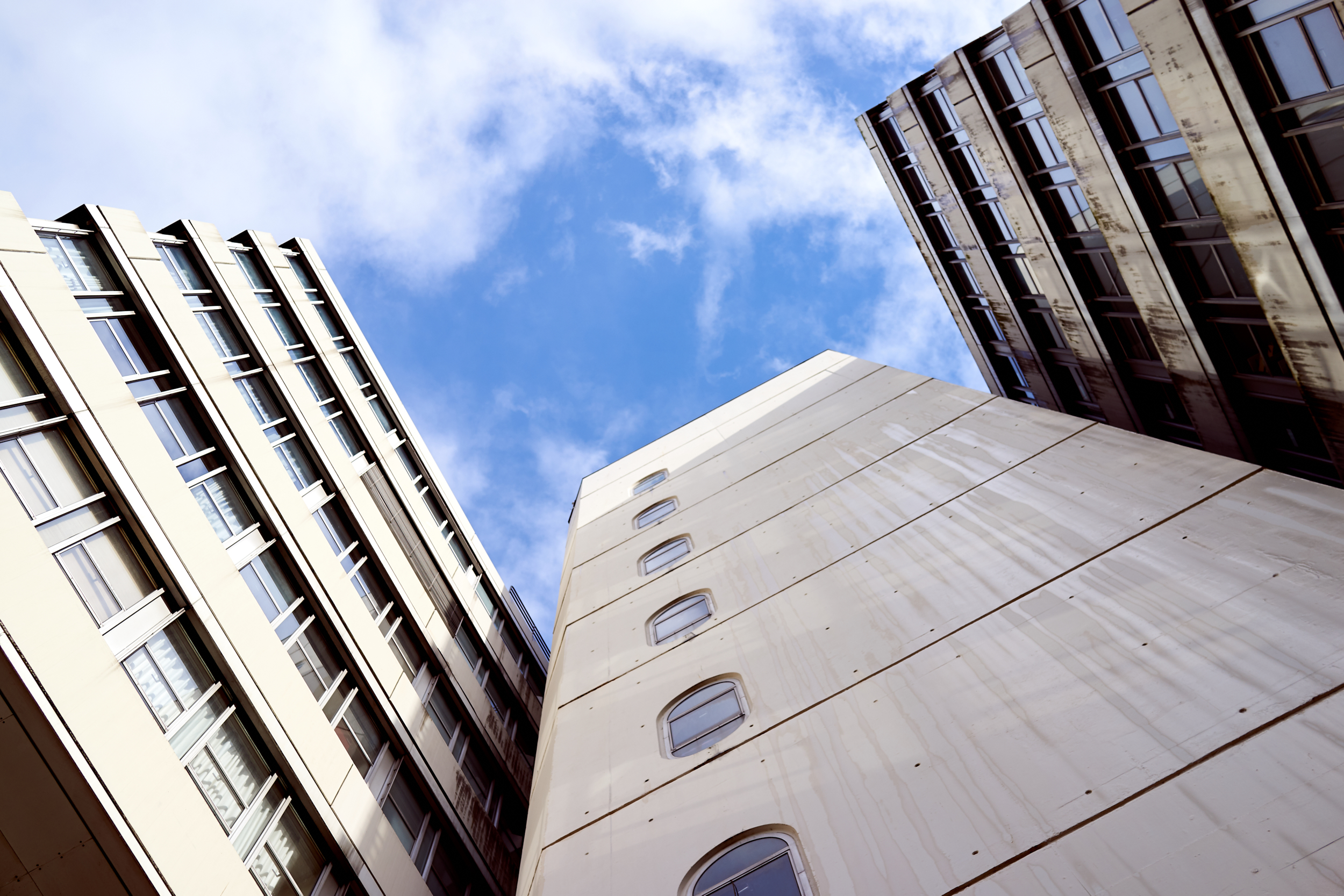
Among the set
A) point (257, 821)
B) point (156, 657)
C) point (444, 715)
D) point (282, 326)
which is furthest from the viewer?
point (282, 326)

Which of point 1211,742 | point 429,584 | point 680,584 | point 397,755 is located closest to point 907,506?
point 680,584

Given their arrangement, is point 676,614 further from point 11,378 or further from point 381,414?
point 381,414

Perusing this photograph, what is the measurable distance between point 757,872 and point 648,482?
63.2ft

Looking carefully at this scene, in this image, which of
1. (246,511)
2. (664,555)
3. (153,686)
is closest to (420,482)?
(246,511)

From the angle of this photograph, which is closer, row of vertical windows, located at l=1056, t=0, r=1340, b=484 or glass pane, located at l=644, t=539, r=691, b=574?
row of vertical windows, located at l=1056, t=0, r=1340, b=484

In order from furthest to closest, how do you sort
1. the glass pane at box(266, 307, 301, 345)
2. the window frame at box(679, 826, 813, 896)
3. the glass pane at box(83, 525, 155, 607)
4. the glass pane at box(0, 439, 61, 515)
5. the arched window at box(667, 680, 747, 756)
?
the glass pane at box(266, 307, 301, 345) < the glass pane at box(83, 525, 155, 607) < the arched window at box(667, 680, 747, 756) < the glass pane at box(0, 439, 61, 515) < the window frame at box(679, 826, 813, 896)

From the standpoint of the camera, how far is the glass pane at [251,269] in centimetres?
2089

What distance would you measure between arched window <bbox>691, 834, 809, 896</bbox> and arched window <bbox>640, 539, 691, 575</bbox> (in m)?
9.67

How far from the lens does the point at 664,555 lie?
61.4 ft

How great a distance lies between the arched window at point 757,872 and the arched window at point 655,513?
1379 cm

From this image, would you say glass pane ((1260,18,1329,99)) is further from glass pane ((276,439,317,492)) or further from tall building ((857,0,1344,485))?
glass pane ((276,439,317,492))

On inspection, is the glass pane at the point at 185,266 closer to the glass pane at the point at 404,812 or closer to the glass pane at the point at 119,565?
→ the glass pane at the point at 119,565

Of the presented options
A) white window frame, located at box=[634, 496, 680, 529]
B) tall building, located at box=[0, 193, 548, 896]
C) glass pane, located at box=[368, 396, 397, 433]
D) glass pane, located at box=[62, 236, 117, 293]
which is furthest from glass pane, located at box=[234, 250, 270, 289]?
white window frame, located at box=[634, 496, 680, 529]

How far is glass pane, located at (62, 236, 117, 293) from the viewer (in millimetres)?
14086
